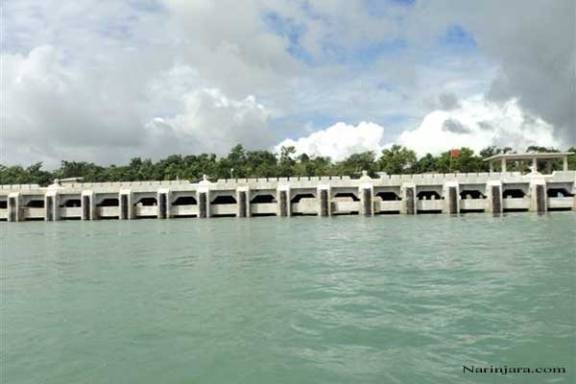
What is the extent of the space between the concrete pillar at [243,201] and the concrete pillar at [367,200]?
12.1 metres

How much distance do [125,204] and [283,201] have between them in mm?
17934

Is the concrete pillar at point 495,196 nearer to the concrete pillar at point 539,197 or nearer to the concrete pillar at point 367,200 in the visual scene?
the concrete pillar at point 539,197

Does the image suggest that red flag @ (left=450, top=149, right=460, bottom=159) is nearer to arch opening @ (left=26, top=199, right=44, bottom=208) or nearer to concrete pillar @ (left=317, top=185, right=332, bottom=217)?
concrete pillar @ (left=317, top=185, right=332, bottom=217)

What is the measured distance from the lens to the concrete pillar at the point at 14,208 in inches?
2470

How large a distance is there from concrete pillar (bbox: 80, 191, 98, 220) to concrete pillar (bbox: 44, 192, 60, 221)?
3.23 metres

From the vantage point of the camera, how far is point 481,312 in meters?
12.5

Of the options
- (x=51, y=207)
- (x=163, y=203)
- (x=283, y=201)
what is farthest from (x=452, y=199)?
(x=51, y=207)

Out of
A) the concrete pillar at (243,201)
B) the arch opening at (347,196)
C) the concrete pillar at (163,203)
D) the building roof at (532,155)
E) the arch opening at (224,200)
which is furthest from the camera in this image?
the arch opening at (224,200)

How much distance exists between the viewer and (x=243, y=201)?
58.9 meters

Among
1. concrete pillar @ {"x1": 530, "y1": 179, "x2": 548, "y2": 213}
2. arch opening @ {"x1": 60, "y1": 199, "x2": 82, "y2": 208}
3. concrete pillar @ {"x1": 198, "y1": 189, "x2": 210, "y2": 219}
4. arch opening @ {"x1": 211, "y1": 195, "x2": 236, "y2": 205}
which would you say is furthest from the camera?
arch opening @ {"x1": 60, "y1": 199, "x2": 82, "y2": 208}

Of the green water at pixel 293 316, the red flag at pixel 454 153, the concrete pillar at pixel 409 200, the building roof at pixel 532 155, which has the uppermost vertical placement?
the red flag at pixel 454 153

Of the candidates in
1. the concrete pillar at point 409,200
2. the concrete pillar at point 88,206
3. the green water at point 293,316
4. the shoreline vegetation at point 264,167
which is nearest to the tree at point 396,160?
the shoreline vegetation at point 264,167

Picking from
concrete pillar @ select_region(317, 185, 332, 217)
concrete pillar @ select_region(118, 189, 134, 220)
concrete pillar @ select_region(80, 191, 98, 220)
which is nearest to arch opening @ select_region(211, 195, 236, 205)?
concrete pillar @ select_region(118, 189, 134, 220)

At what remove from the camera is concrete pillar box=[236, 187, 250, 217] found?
58.5 meters
